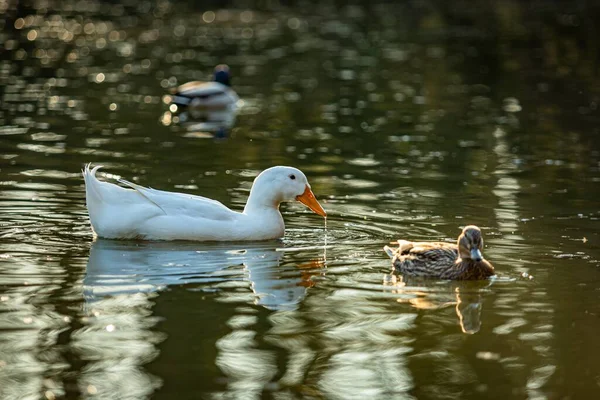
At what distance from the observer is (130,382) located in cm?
721

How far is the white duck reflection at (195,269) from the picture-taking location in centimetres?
952

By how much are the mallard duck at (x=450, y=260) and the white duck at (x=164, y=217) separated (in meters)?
1.81

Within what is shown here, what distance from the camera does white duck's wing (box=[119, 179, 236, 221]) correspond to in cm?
1146

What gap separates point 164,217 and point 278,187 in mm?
1183

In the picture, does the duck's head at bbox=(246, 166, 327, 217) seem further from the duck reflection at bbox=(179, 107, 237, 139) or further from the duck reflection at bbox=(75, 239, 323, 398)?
the duck reflection at bbox=(179, 107, 237, 139)

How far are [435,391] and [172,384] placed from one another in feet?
5.06

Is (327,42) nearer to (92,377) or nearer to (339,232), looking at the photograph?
(339,232)

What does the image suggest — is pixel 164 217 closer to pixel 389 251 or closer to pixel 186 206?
pixel 186 206

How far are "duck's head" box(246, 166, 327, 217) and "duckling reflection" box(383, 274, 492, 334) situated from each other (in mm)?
2032

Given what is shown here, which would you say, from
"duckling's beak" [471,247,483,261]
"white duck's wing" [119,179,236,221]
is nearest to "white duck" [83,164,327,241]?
"white duck's wing" [119,179,236,221]

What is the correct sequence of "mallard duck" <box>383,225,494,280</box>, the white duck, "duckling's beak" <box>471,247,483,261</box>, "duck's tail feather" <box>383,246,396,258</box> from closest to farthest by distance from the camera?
"duckling's beak" <box>471,247,483,261</box> < "mallard duck" <box>383,225,494,280</box> < "duck's tail feather" <box>383,246,396,258</box> < the white duck

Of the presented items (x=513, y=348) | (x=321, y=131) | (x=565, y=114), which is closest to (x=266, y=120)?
(x=321, y=131)

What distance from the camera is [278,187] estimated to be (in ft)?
39.0

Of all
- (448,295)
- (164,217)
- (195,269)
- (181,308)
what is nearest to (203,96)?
(164,217)
